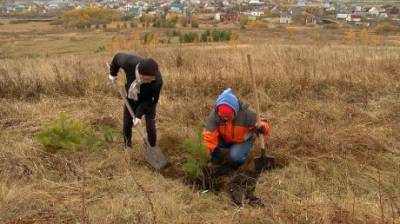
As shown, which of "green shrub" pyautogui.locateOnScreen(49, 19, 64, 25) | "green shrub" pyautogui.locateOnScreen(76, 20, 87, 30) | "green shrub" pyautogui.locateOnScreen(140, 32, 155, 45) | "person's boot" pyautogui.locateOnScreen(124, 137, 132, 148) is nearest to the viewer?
"person's boot" pyautogui.locateOnScreen(124, 137, 132, 148)

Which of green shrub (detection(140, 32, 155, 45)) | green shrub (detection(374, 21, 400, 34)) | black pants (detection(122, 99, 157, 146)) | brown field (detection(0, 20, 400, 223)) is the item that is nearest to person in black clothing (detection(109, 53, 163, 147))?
black pants (detection(122, 99, 157, 146))

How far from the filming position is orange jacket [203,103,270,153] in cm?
383

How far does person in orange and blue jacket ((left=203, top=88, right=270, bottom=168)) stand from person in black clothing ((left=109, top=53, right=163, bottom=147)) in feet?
2.51

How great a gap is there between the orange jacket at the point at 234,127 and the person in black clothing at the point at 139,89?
0.74 meters

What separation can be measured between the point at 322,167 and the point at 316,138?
0.49m

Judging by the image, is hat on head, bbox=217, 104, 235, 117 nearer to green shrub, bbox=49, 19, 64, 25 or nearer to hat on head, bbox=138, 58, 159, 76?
hat on head, bbox=138, 58, 159, 76

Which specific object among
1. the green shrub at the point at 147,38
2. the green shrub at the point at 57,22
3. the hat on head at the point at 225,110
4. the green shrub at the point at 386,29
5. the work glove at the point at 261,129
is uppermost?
the hat on head at the point at 225,110

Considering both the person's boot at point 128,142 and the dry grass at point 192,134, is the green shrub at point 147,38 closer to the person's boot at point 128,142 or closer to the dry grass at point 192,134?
the dry grass at point 192,134

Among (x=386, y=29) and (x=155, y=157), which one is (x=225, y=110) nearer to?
(x=155, y=157)

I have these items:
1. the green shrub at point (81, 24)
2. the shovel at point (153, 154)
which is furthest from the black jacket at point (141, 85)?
the green shrub at point (81, 24)

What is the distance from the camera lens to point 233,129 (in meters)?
3.89

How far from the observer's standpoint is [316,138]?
→ 4.88 metres

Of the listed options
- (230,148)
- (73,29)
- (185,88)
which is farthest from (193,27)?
(230,148)

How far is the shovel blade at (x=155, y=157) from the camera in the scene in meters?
4.50
